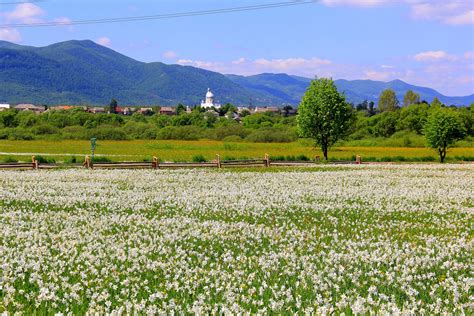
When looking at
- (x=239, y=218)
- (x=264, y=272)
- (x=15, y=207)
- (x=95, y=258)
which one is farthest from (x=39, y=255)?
(x=15, y=207)

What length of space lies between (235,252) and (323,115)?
59.3m

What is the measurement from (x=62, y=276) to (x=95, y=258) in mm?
1165

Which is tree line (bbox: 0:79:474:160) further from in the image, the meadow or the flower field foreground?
the flower field foreground

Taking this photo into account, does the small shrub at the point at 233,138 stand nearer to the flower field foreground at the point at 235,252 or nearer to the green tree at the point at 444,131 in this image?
the green tree at the point at 444,131

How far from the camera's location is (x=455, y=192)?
2798 cm

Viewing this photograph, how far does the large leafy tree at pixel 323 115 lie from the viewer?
235 ft

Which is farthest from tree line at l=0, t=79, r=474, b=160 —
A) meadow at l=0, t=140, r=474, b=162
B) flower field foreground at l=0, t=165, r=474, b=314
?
flower field foreground at l=0, t=165, r=474, b=314

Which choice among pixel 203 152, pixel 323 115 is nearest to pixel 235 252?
pixel 323 115

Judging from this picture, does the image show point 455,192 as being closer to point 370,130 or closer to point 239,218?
point 239,218

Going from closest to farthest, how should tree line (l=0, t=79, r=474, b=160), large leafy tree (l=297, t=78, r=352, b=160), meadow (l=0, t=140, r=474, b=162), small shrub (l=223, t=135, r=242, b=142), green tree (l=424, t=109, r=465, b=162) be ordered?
green tree (l=424, t=109, r=465, b=162) < large leafy tree (l=297, t=78, r=352, b=160) < tree line (l=0, t=79, r=474, b=160) < meadow (l=0, t=140, r=474, b=162) < small shrub (l=223, t=135, r=242, b=142)

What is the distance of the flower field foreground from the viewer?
9.27m

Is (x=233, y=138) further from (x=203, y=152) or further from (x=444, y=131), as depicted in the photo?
(x=444, y=131)

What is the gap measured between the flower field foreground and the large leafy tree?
4537cm

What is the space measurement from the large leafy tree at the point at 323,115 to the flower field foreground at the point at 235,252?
149 feet
